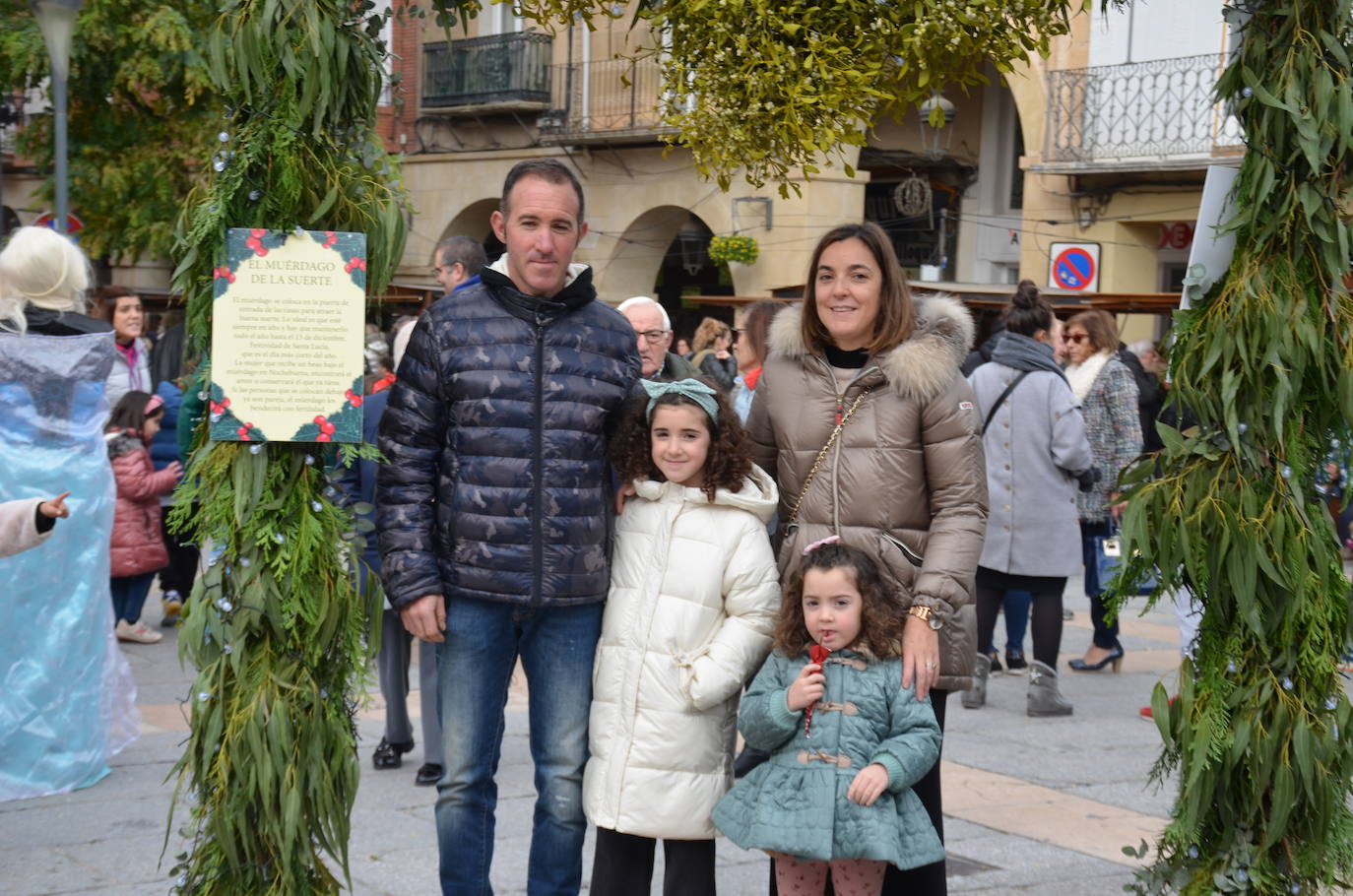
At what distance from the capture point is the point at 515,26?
24.9m

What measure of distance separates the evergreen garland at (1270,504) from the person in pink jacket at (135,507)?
6.70 metres

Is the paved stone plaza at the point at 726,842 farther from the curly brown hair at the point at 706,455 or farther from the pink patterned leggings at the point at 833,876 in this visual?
the curly brown hair at the point at 706,455

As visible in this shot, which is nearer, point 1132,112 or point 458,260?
point 458,260

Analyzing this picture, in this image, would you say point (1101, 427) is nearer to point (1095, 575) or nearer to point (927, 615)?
point (1095, 575)

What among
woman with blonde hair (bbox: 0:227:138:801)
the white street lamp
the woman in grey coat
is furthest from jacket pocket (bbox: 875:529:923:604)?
the white street lamp

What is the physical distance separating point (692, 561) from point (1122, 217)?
638 inches

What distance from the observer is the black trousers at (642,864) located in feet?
13.7

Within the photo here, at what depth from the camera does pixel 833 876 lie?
4094 mm

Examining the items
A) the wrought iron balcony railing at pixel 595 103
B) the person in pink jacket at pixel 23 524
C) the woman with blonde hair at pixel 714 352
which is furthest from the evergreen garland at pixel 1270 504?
the wrought iron balcony railing at pixel 595 103

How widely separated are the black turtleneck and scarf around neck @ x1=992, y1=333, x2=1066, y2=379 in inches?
163

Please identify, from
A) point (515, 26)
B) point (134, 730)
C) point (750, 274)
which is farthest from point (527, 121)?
point (134, 730)

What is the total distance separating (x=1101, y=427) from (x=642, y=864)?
5608 millimetres

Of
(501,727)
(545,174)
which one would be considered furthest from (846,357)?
(501,727)

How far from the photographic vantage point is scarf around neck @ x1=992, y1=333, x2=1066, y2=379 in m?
8.14
